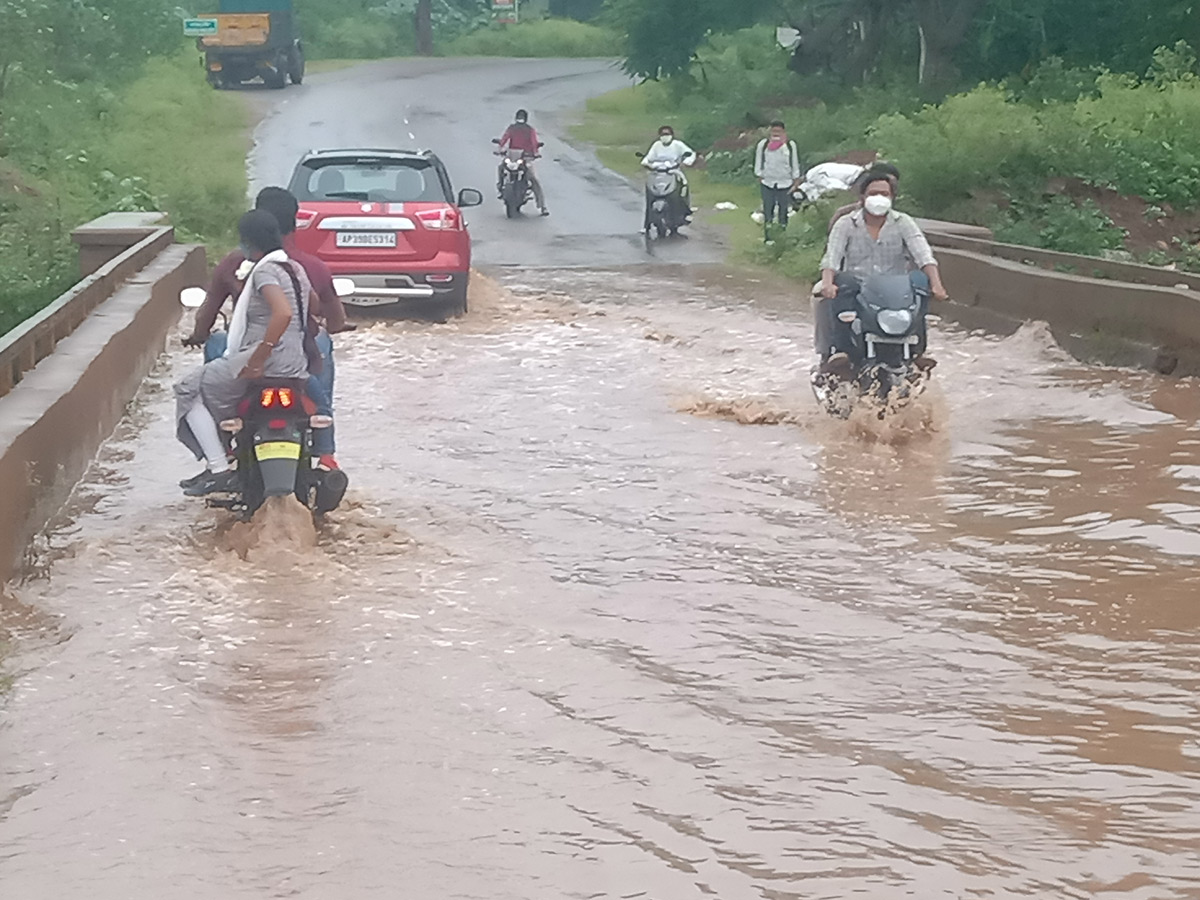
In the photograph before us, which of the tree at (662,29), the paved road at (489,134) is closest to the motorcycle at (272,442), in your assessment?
the paved road at (489,134)

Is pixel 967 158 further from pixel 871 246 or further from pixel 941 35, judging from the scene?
pixel 941 35

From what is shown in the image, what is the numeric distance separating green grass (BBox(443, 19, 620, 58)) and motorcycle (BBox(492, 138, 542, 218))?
4334cm

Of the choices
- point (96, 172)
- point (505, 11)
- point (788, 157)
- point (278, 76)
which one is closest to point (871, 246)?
point (788, 157)

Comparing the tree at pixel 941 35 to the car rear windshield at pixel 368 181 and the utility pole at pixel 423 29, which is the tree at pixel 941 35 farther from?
the utility pole at pixel 423 29

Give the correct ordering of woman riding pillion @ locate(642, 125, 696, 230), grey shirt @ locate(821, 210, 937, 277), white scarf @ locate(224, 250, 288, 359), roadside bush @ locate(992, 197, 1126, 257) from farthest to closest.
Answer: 1. woman riding pillion @ locate(642, 125, 696, 230)
2. roadside bush @ locate(992, 197, 1126, 257)
3. grey shirt @ locate(821, 210, 937, 277)
4. white scarf @ locate(224, 250, 288, 359)

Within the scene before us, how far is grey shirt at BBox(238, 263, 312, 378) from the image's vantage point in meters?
8.58

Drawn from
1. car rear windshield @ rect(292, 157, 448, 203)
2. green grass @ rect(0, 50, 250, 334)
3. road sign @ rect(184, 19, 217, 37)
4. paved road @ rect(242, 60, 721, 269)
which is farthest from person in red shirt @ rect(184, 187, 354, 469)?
road sign @ rect(184, 19, 217, 37)

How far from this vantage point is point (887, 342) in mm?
11703

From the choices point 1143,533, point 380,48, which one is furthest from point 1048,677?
point 380,48

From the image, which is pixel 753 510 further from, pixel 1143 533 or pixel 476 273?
pixel 476 273

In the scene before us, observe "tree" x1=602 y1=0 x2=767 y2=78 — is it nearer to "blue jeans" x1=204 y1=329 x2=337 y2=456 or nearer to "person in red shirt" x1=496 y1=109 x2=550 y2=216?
"person in red shirt" x1=496 y1=109 x2=550 y2=216

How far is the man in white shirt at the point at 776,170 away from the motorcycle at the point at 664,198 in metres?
1.37

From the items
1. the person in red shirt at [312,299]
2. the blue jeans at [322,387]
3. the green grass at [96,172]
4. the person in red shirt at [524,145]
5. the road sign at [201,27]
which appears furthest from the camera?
the road sign at [201,27]

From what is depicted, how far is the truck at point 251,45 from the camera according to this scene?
51.2 m
